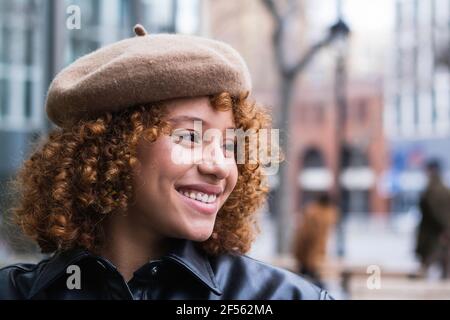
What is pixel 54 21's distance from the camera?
347cm

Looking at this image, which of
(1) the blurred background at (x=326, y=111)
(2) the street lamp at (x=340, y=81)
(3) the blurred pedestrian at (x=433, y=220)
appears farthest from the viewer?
(2) the street lamp at (x=340, y=81)

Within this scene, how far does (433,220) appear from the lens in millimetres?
8227

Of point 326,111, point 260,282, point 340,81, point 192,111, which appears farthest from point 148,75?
point 326,111

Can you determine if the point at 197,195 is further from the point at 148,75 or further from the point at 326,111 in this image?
the point at 326,111

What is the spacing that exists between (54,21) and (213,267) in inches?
86.7

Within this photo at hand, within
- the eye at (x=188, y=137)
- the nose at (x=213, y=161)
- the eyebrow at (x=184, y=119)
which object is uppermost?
the eyebrow at (x=184, y=119)

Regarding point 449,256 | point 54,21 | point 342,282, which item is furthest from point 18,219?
point 449,256

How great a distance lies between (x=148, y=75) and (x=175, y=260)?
353 millimetres

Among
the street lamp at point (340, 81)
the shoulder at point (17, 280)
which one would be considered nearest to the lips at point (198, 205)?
the shoulder at point (17, 280)

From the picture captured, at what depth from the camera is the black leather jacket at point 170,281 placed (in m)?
1.49

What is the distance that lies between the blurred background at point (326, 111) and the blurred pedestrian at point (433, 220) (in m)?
0.02

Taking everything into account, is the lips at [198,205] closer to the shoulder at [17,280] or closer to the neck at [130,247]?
the neck at [130,247]

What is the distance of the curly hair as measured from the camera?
4.93 ft

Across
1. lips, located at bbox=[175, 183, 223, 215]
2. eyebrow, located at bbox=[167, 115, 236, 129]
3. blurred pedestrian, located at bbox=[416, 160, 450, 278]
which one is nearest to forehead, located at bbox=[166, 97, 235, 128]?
eyebrow, located at bbox=[167, 115, 236, 129]
